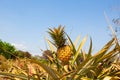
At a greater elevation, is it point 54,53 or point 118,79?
point 54,53

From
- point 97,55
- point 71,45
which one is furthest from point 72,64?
point 97,55

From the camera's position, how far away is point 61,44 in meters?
2.60

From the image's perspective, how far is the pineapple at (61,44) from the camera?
2.45 m

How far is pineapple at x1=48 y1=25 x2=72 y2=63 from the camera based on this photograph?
245 centimetres

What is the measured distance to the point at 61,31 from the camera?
8.64 feet

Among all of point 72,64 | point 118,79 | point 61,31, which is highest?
point 61,31

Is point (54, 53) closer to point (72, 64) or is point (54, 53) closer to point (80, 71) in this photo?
point (72, 64)

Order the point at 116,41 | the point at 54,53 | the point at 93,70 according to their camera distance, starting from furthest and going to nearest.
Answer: the point at 54,53 < the point at 93,70 < the point at 116,41

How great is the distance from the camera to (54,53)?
2.85 metres

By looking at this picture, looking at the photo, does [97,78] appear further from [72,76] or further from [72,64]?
[72,76]

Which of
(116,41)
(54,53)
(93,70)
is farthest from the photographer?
(54,53)

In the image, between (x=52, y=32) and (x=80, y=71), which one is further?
(x=52, y=32)

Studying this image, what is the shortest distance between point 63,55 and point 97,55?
26 centimetres

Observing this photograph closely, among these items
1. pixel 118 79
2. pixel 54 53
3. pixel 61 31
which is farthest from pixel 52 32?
pixel 118 79
